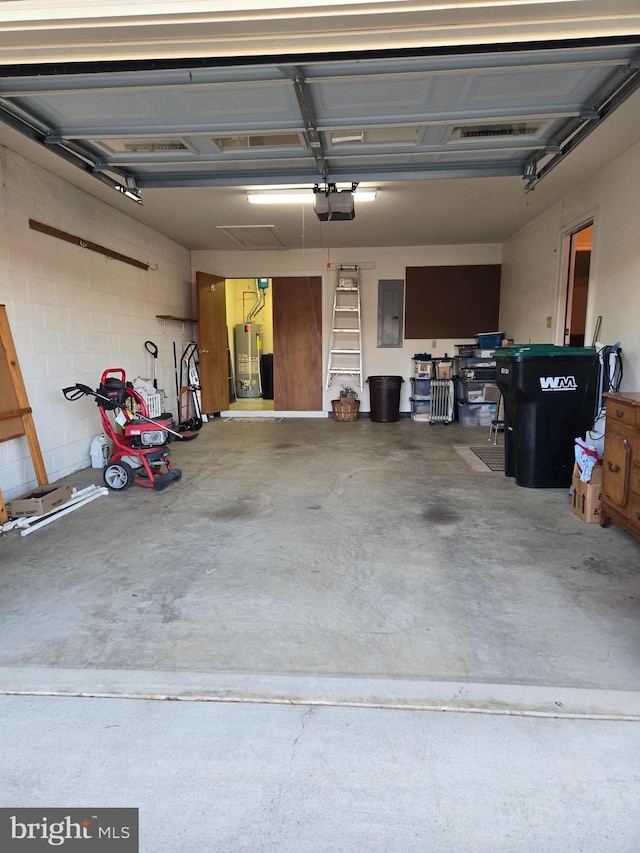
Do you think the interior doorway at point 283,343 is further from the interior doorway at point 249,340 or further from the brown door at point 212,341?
the interior doorway at point 249,340

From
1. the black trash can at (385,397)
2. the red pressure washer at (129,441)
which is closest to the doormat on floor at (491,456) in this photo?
the black trash can at (385,397)

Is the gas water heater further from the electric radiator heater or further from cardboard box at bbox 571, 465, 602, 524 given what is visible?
cardboard box at bbox 571, 465, 602, 524

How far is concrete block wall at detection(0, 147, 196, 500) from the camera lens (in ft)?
12.3

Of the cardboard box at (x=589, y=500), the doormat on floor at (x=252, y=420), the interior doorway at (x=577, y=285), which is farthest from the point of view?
the doormat on floor at (x=252, y=420)

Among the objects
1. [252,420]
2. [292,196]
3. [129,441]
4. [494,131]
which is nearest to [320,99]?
[494,131]

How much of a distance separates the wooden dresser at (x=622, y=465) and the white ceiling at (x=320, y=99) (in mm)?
1635

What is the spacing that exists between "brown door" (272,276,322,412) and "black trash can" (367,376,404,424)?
42.0 inches

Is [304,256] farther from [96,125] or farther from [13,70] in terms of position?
[13,70]

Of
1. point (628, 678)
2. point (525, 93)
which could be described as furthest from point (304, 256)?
point (628, 678)

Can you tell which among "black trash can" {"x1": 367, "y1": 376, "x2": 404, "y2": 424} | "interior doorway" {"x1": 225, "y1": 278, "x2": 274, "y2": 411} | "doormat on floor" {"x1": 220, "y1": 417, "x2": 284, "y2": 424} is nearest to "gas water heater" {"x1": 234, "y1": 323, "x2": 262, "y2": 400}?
"interior doorway" {"x1": 225, "y1": 278, "x2": 274, "y2": 411}

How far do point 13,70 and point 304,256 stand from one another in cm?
593

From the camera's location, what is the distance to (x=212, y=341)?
750cm

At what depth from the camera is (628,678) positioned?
1668 mm

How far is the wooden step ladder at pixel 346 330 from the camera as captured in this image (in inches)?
300
